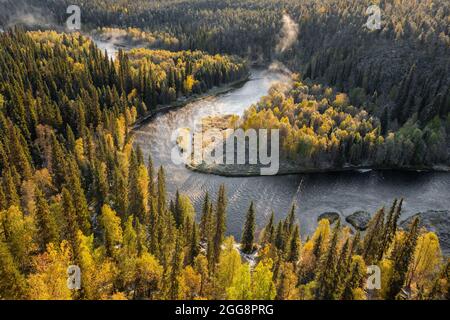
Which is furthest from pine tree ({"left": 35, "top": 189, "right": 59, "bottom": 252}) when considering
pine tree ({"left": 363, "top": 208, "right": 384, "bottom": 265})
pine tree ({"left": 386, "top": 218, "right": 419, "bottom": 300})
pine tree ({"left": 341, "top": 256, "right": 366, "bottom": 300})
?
pine tree ({"left": 386, "top": 218, "right": 419, "bottom": 300})

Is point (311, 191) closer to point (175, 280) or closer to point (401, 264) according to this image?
point (401, 264)

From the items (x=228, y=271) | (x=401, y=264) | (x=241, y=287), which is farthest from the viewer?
(x=401, y=264)

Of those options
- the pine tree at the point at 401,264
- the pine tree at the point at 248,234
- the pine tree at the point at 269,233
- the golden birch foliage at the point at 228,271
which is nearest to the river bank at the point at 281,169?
the pine tree at the point at 248,234

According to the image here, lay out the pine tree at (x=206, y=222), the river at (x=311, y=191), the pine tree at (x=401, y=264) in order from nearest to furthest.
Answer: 1. the pine tree at (x=401, y=264)
2. the pine tree at (x=206, y=222)
3. the river at (x=311, y=191)

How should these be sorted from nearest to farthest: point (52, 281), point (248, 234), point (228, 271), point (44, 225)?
point (52, 281), point (228, 271), point (44, 225), point (248, 234)

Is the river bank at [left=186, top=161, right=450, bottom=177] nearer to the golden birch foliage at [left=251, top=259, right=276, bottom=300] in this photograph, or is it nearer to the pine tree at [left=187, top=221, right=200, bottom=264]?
the pine tree at [left=187, top=221, right=200, bottom=264]

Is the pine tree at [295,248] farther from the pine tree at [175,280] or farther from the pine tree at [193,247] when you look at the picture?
the pine tree at [175,280]

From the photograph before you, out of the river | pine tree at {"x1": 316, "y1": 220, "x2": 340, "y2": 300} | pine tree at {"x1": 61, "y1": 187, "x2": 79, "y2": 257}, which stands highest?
pine tree at {"x1": 61, "y1": 187, "x2": 79, "y2": 257}

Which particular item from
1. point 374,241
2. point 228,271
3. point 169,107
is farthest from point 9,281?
point 169,107

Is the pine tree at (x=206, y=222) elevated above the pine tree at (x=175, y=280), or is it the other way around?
the pine tree at (x=175, y=280)
